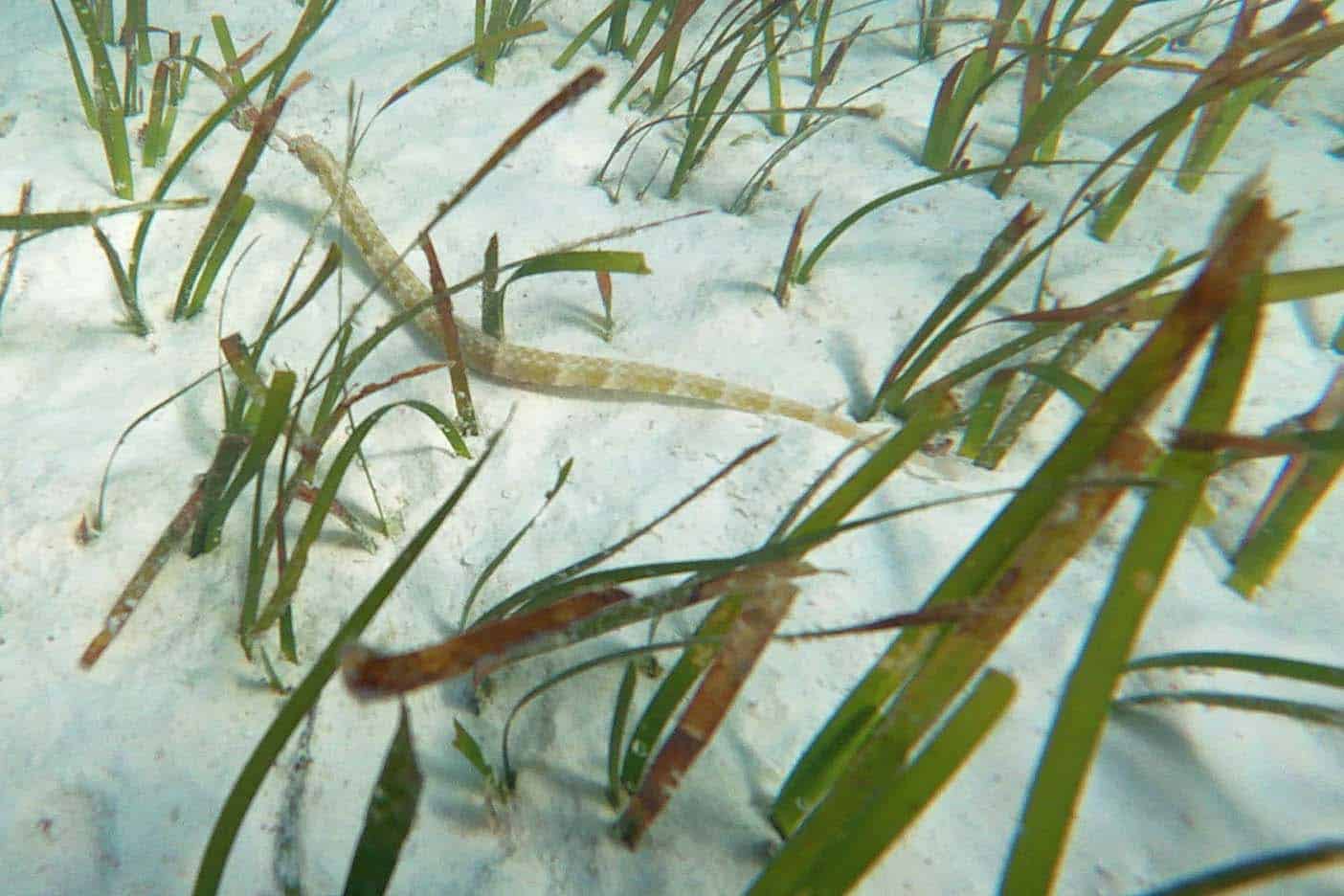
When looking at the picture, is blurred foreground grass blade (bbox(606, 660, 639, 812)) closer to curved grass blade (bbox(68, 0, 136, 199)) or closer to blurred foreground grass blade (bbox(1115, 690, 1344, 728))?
blurred foreground grass blade (bbox(1115, 690, 1344, 728))

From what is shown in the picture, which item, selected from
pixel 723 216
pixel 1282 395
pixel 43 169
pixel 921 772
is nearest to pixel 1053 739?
Answer: pixel 921 772

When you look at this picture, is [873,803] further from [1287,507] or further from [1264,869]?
[1287,507]

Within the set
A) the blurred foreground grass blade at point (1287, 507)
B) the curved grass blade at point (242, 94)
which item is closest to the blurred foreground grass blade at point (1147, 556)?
the blurred foreground grass blade at point (1287, 507)

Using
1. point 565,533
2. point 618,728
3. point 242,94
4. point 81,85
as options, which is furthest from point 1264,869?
point 81,85

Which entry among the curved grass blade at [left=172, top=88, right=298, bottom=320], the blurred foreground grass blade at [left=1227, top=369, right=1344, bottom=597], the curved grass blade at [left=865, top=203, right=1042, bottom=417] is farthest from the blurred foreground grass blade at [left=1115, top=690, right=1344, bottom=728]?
the curved grass blade at [left=172, top=88, right=298, bottom=320]

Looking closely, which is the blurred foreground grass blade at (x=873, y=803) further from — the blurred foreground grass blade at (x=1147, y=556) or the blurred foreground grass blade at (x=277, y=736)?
the blurred foreground grass blade at (x=277, y=736)
